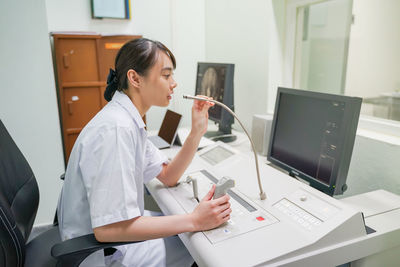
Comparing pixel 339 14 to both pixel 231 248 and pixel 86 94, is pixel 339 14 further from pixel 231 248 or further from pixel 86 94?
pixel 86 94

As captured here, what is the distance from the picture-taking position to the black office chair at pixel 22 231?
86cm

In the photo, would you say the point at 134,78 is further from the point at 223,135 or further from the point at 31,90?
the point at 31,90

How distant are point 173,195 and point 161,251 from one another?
213 mm

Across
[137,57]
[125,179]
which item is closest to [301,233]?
[125,179]

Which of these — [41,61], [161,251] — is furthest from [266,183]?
[41,61]

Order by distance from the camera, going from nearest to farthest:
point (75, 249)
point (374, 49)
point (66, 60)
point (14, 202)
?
point (75, 249), point (14, 202), point (374, 49), point (66, 60)

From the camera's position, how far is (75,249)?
0.84 m

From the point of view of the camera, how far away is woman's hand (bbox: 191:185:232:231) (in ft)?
2.95

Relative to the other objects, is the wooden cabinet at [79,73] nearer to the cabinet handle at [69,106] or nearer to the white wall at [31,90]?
the cabinet handle at [69,106]

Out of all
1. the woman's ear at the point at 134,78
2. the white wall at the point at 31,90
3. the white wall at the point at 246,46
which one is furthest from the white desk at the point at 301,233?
the white wall at the point at 31,90

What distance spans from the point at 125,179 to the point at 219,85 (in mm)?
1174

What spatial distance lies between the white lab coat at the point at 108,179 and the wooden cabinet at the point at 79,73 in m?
1.51

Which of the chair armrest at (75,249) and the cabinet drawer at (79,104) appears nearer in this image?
the chair armrest at (75,249)

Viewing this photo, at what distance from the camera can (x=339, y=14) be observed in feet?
5.70
